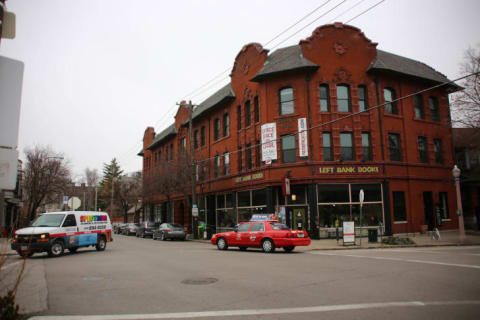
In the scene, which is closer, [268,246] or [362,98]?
[268,246]

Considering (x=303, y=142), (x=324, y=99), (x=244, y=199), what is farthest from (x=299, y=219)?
(x=324, y=99)

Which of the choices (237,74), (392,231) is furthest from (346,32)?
(392,231)

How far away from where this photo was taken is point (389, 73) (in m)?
27.0

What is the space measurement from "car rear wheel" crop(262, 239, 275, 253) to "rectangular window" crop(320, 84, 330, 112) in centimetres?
1211

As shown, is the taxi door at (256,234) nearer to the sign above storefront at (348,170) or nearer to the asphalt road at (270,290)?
the asphalt road at (270,290)

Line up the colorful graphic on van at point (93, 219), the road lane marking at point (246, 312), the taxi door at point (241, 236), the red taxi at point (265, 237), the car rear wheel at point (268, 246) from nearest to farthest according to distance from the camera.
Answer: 1. the road lane marking at point (246, 312)
2. the red taxi at point (265, 237)
3. the car rear wheel at point (268, 246)
4. the colorful graphic on van at point (93, 219)
5. the taxi door at point (241, 236)

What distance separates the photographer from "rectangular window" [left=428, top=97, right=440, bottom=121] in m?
29.9

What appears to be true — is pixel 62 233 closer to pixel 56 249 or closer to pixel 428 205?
pixel 56 249

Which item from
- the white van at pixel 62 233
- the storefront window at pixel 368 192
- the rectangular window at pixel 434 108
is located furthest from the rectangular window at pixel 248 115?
the rectangular window at pixel 434 108

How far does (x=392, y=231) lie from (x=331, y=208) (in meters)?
4.44

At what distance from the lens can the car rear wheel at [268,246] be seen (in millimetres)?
17125

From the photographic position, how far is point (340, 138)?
1010 inches

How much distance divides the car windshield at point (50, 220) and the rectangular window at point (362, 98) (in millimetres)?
20133

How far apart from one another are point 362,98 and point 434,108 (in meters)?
7.84
